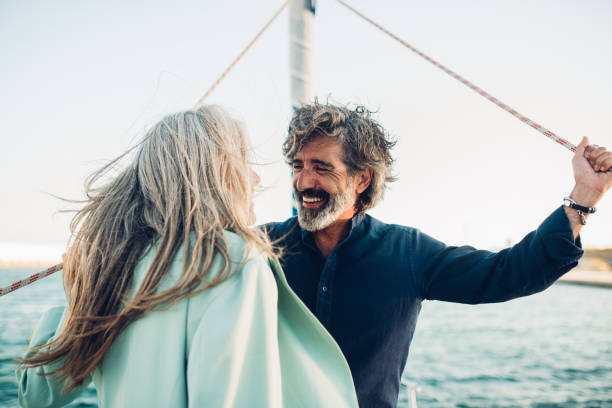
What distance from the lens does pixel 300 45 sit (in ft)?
11.2

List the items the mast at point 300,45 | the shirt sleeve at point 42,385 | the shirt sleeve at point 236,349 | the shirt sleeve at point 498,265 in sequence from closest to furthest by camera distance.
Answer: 1. the shirt sleeve at point 236,349
2. the shirt sleeve at point 42,385
3. the shirt sleeve at point 498,265
4. the mast at point 300,45

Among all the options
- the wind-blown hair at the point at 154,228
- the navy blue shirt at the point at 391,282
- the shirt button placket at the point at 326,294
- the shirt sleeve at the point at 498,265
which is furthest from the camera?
the shirt button placket at the point at 326,294

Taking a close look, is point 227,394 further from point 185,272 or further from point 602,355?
point 602,355

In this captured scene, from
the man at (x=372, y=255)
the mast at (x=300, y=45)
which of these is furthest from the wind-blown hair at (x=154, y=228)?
the mast at (x=300, y=45)

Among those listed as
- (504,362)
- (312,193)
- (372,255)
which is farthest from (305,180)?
(504,362)

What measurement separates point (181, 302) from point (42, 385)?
69 cm

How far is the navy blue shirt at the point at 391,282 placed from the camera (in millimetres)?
1778

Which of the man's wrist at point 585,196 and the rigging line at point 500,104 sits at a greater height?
the rigging line at point 500,104

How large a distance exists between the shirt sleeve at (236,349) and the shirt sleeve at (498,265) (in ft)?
4.25

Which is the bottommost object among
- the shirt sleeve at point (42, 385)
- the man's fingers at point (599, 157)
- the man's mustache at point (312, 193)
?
the shirt sleeve at point (42, 385)

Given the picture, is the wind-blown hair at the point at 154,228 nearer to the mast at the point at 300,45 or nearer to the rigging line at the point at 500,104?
the rigging line at the point at 500,104

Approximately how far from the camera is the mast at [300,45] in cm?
338

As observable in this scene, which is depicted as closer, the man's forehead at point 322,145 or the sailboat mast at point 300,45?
the man's forehead at point 322,145

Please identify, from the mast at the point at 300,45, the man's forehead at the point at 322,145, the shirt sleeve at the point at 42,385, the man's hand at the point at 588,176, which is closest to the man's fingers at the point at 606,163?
the man's hand at the point at 588,176
